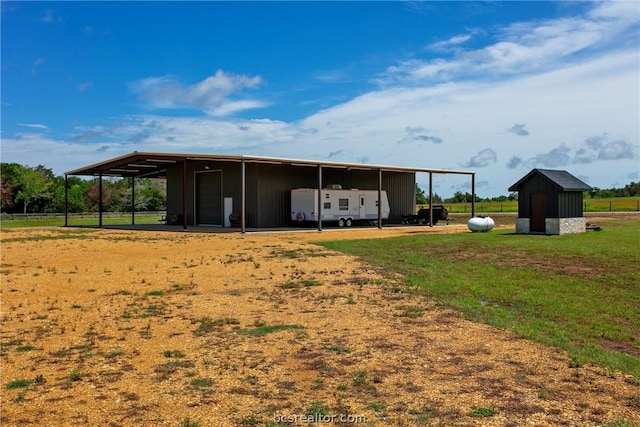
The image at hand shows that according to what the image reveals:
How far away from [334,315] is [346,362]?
228cm

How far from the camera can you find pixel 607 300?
31.7ft

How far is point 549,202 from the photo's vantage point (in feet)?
72.8

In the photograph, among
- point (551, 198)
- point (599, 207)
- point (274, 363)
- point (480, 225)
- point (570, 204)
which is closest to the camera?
point (274, 363)

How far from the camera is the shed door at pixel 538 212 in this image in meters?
22.4

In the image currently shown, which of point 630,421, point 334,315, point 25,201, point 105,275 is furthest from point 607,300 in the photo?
point 25,201

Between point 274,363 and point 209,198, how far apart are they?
90.6ft

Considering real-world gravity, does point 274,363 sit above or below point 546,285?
below

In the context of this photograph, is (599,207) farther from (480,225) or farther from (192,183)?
(192,183)

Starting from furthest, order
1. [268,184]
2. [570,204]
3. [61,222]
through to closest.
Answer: [61,222] → [268,184] → [570,204]

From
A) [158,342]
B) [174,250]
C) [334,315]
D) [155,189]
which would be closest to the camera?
[158,342]

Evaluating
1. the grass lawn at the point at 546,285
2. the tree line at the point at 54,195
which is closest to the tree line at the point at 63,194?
the tree line at the point at 54,195

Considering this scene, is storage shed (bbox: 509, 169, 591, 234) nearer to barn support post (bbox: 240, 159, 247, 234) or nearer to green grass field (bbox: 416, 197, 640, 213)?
barn support post (bbox: 240, 159, 247, 234)

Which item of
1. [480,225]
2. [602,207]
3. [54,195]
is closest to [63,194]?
[54,195]

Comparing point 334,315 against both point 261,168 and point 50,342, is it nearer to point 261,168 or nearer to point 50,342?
point 50,342
